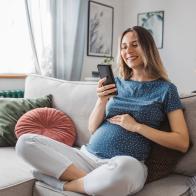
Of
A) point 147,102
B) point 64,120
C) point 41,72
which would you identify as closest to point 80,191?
point 147,102

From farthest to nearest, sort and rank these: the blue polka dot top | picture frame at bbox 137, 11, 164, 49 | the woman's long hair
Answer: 1. picture frame at bbox 137, 11, 164, 49
2. the woman's long hair
3. the blue polka dot top

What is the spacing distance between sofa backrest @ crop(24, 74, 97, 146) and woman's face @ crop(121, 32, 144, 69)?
14.0 inches

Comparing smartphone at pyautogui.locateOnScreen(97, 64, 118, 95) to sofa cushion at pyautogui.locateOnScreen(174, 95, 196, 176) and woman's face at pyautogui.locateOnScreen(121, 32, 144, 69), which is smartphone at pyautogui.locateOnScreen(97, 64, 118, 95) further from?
sofa cushion at pyautogui.locateOnScreen(174, 95, 196, 176)

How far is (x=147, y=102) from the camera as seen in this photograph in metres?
1.52

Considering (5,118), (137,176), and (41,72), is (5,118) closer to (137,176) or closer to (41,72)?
(137,176)

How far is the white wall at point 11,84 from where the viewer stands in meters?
3.12

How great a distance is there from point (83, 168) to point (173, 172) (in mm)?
426

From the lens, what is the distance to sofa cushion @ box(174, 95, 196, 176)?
1457mm

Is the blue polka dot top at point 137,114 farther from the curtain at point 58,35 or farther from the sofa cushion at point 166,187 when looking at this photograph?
the curtain at point 58,35

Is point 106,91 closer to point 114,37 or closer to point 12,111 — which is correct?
point 12,111

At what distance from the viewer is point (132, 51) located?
1.66m

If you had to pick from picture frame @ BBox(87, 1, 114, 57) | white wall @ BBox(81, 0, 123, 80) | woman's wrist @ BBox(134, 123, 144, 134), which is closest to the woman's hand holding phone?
woman's wrist @ BBox(134, 123, 144, 134)

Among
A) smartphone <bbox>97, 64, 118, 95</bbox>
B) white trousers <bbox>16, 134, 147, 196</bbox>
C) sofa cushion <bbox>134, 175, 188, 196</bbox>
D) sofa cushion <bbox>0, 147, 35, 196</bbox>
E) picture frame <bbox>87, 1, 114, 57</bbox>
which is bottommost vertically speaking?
sofa cushion <bbox>0, 147, 35, 196</bbox>

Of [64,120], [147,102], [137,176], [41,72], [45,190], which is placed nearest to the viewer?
[137,176]
